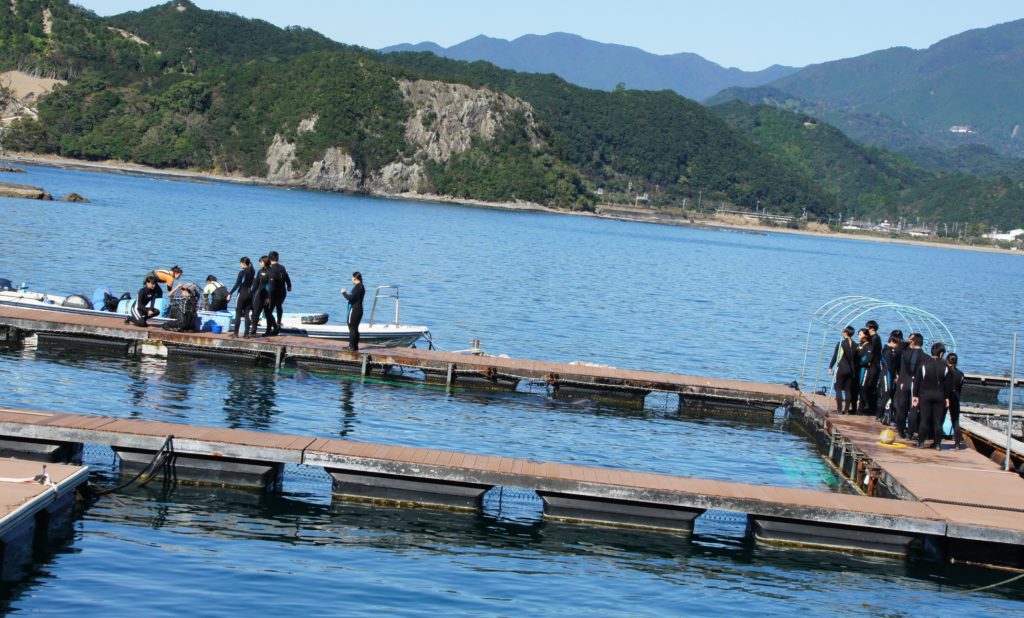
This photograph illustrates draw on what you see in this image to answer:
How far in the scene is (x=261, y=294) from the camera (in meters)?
26.1

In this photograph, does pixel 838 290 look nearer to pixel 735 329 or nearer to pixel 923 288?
pixel 923 288

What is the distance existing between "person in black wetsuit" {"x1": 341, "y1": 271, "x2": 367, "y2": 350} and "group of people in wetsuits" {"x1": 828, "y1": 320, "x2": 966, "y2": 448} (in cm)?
1028

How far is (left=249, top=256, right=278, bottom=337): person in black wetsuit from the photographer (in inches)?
1007

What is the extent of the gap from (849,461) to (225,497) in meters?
10.9

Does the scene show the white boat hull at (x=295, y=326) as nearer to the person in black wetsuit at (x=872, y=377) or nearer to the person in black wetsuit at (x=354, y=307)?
the person in black wetsuit at (x=354, y=307)

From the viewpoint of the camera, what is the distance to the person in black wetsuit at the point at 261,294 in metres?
25.6

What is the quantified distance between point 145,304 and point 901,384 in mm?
16739

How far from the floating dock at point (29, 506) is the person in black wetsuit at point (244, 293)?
36.7ft

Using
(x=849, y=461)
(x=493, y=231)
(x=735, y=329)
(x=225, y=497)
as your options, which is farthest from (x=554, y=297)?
(x=493, y=231)

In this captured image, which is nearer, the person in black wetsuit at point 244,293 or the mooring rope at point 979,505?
the mooring rope at point 979,505

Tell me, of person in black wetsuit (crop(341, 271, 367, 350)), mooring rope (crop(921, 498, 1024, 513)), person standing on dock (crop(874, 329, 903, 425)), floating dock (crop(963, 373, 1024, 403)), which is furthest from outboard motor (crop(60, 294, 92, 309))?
floating dock (crop(963, 373, 1024, 403))

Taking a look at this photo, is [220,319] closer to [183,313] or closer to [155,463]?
[183,313]

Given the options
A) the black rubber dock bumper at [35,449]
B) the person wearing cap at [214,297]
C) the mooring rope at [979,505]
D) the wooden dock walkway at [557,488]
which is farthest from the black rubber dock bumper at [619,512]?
the person wearing cap at [214,297]

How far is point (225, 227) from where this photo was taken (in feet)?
291
